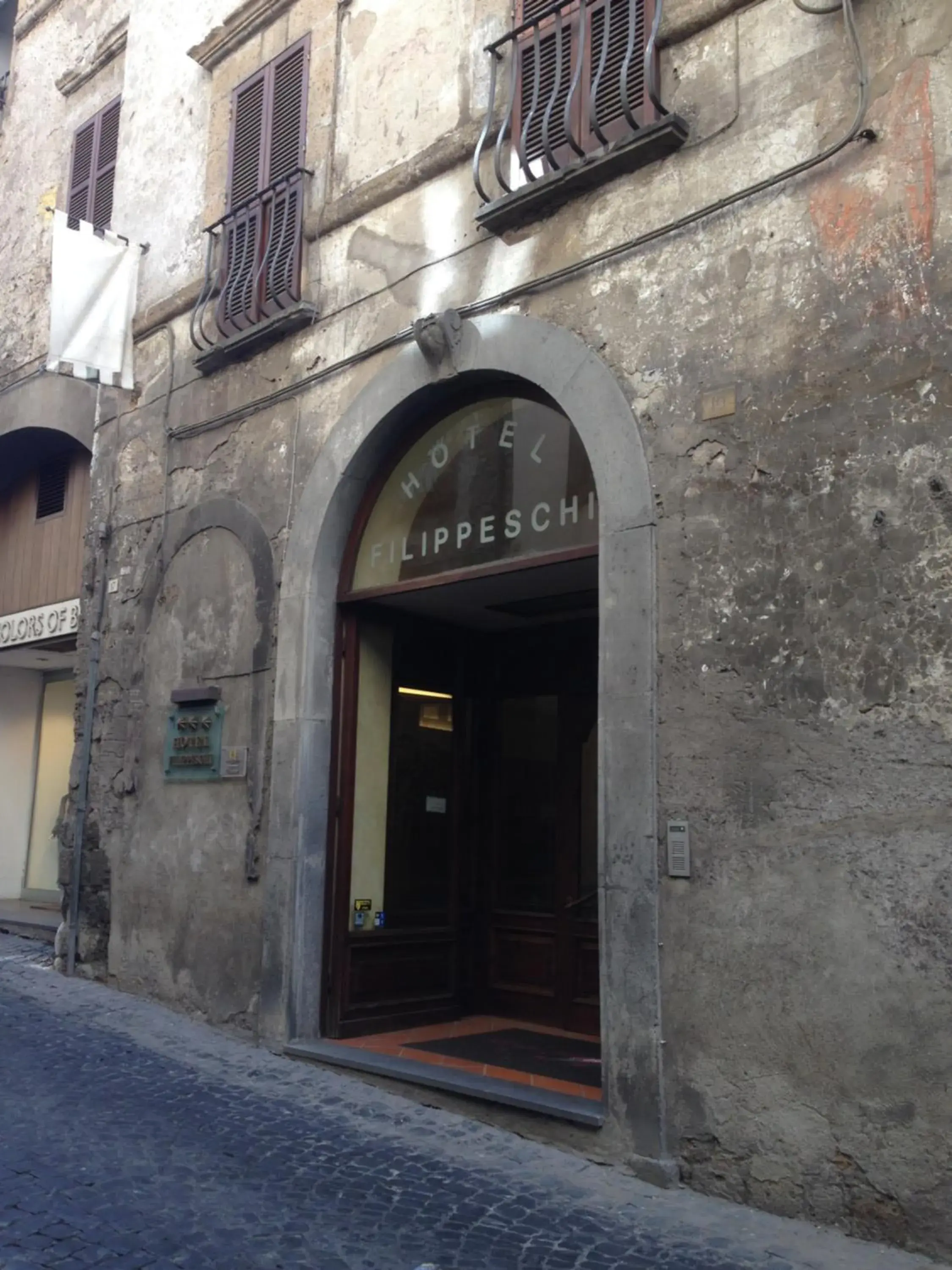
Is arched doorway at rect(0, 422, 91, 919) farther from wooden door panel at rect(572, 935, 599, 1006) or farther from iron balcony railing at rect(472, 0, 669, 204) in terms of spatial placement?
iron balcony railing at rect(472, 0, 669, 204)

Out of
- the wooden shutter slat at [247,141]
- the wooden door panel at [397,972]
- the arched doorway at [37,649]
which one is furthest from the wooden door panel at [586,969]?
the wooden shutter slat at [247,141]

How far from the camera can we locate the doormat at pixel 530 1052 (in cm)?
627

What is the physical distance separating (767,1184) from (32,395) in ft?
32.1

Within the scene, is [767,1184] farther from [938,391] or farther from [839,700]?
[938,391]

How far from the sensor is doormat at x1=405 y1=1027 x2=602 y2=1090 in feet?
20.6

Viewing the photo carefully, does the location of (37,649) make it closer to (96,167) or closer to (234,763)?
(96,167)

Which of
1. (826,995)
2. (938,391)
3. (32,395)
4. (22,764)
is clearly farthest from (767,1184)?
(22,764)

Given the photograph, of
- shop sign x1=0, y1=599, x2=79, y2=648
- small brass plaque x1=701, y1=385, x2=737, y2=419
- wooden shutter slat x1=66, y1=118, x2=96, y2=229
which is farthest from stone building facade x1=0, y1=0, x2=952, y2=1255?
wooden shutter slat x1=66, y1=118, x2=96, y2=229

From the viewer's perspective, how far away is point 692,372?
5.38 meters

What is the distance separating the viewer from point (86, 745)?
9.22m

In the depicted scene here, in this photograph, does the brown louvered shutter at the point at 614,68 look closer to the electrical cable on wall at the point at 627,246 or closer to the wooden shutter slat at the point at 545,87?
the wooden shutter slat at the point at 545,87

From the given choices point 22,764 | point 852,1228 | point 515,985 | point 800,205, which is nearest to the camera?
point 852,1228

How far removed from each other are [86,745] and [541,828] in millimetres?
3742

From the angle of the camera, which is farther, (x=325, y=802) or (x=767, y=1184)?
(x=325, y=802)
